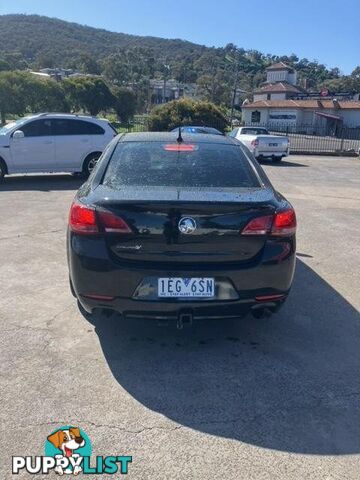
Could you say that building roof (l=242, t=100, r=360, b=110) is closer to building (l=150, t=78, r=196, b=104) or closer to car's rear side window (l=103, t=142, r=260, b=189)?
building (l=150, t=78, r=196, b=104)

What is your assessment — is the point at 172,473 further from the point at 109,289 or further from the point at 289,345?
the point at 289,345

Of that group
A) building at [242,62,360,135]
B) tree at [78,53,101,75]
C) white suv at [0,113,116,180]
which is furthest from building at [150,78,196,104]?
white suv at [0,113,116,180]

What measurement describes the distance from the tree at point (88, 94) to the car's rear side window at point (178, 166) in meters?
57.5

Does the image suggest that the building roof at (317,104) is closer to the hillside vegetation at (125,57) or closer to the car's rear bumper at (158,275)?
the hillside vegetation at (125,57)

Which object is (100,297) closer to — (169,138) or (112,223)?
(112,223)

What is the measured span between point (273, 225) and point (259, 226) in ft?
0.39

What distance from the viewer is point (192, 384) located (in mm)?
3279

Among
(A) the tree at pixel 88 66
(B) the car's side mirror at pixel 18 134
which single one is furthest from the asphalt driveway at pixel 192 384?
(A) the tree at pixel 88 66

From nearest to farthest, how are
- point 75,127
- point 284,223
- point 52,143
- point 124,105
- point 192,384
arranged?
point 192,384, point 284,223, point 52,143, point 75,127, point 124,105

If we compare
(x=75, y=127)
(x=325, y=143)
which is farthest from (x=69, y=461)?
(x=325, y=143)

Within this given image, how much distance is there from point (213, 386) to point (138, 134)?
2615 millimetres

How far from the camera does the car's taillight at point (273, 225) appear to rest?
11.0 ft

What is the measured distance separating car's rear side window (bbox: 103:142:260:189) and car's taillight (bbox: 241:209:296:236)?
0.43 m

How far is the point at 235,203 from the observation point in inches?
131
